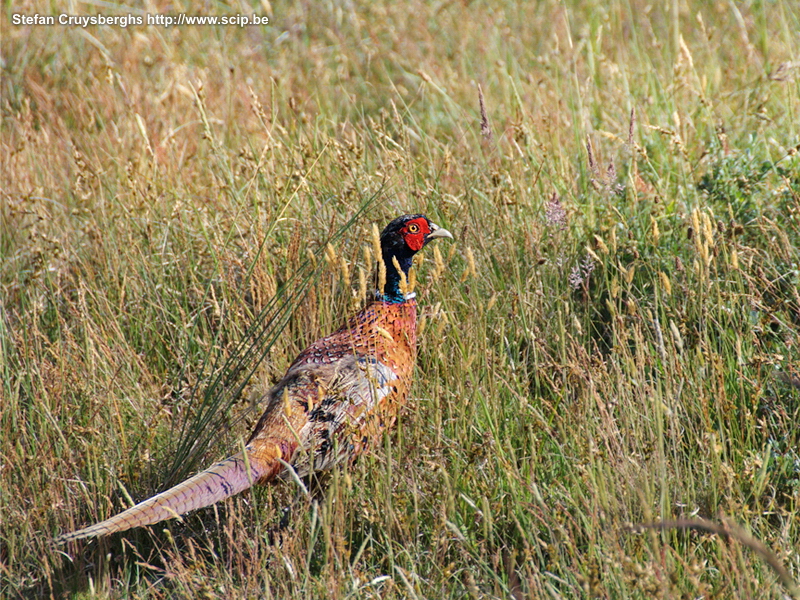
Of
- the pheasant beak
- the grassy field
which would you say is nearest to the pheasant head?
the pheasant beak

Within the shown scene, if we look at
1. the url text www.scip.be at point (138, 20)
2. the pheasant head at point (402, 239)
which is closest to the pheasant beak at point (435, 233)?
the pheasant head at point (402, 239)

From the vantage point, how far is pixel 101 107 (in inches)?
215

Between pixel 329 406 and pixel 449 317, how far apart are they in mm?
645

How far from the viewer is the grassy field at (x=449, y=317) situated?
8.03 ft

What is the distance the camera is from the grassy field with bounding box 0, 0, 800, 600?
8.03 feet

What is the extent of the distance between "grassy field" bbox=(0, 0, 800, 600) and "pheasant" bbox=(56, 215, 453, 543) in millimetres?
99

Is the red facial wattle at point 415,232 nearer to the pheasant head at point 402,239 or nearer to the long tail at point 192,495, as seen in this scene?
the pheasant head at point 402,239

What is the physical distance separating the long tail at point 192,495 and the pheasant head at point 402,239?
86 centimetres

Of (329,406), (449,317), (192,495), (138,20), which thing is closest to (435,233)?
(449,317)

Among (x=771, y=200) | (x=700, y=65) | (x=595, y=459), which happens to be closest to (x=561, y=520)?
(x=595, y=459)

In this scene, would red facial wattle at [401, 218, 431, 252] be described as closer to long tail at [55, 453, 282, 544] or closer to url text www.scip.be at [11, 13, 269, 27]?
long tail at [55, 453, 282, 544]

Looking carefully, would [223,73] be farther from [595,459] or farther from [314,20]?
[595,459]

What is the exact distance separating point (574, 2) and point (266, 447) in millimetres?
4825

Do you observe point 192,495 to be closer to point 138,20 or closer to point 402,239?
point 402,239
